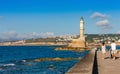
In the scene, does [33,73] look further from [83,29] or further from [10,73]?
[83,29]

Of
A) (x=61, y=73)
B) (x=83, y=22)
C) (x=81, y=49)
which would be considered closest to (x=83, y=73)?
(x=61, y=73)

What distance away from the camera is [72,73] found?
12.0 metres

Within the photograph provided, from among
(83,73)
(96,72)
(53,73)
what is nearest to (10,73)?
(53,73)

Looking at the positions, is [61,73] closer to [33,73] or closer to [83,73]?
[33,73]

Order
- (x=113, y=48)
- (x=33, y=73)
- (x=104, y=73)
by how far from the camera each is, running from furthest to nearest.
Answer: (x=33, y=73) < (x=113, y=48) < (x=104, y=73)

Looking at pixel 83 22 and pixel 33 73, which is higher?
pixel 83 22

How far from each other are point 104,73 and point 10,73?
63.7ft

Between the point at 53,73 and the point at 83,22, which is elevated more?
the point at 83,22

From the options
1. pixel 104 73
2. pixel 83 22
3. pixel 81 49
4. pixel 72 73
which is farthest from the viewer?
pixel 83 22

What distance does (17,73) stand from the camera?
111ft

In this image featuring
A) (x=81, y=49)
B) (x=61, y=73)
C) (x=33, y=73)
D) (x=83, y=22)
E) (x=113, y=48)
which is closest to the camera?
(x=113, y=48)

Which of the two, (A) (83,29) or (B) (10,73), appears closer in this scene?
(B) (10,73)

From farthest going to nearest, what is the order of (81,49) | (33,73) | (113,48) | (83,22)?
(83,22) → (81,49) → (33,73) → (113,48)

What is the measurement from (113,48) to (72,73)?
14.7 metres
